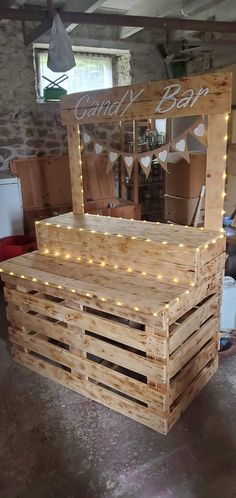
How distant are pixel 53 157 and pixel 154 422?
141 inches

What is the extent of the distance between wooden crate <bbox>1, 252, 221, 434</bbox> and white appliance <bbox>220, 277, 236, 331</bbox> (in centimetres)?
41

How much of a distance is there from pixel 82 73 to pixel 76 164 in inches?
110

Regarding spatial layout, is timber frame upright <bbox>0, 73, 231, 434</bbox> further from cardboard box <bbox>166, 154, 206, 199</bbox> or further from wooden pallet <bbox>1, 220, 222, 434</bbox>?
cardboard box <bbox>166, 154, 206, 199</bbox>

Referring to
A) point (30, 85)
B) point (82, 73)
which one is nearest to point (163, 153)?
point (30, 85)

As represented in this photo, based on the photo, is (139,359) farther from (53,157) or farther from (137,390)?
(53,157)

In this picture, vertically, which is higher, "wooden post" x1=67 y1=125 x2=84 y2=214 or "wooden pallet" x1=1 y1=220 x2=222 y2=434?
"wooden post" x1=67 y1=125 x2=84 y2=214

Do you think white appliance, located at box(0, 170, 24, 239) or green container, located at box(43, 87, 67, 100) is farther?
green container, located at box(43, 87, 67, 100)

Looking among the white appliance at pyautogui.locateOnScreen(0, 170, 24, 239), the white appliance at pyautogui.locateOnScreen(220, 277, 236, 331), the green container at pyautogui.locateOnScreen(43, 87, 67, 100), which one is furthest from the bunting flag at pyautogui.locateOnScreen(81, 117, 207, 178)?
the green container at pyautogui.locateOnScreen(43, 87, 67, 100)

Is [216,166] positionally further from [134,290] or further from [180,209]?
[180,209]

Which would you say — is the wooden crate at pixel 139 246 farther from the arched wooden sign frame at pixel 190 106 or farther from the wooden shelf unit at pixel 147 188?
the wooden shelf unit at pixel 147 188

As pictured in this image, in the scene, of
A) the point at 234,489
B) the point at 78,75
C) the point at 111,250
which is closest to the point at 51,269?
the point at 111,250

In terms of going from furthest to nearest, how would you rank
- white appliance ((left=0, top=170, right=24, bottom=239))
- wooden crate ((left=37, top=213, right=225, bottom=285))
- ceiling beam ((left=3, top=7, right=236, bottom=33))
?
1. white appliance ((left=0, top=170, right=24, bottom=239))
2. ceiling beam ((left=3, top=7, right=236, bottom=33))
3. wooden crate ((left=37, top=213, right=225, bottom=285))

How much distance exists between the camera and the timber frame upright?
6.19ft

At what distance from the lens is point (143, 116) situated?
2156 millimetres
